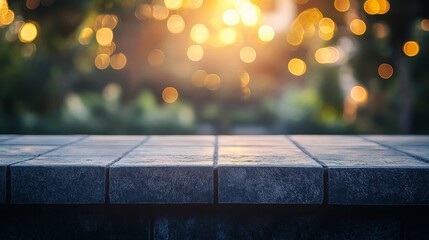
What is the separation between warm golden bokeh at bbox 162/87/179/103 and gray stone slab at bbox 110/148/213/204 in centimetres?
2903

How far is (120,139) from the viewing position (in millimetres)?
4281

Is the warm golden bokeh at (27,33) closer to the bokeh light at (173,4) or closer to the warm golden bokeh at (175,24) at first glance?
the bokeh light at (173,4)

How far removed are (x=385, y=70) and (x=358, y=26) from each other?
2.06 meters

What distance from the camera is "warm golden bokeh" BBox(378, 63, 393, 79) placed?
56.3 feet

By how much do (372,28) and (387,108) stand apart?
5.27 metres

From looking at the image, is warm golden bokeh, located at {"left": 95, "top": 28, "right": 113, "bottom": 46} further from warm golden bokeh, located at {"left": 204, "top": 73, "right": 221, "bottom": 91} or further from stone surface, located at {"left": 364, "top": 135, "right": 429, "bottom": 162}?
stone surface, located at {"left": 364, "top": 135, "right": 429, "bottom": 162}

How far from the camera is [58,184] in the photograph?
8.00ft

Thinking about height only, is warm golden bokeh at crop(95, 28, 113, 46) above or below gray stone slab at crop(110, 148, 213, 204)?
above

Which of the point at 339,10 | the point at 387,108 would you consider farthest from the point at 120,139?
the point at 387,108

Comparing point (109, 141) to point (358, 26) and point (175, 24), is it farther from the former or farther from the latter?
point (175, 24)

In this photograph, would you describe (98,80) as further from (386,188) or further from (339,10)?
(386,188)

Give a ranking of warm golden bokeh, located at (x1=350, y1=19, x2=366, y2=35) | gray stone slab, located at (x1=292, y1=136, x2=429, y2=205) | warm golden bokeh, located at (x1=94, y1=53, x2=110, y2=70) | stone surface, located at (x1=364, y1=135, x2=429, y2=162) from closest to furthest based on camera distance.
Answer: gray stone slab, located at (x1=292, y1=136, x2=429, y2=205)
stone surface, located at (x1=364, y1=135, x2=429, y2=162)
warm golden bokeh, located at (x1=350, y1=19, x2=366, y2=35)
warm golden bokeh, located at (x1=94, y1=53, x2=110, y2=70)

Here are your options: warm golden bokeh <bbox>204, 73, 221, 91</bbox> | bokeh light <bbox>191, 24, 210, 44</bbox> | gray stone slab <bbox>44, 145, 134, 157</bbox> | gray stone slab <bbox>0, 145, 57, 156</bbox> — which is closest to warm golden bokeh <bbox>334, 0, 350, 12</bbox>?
bokeh light <bbox>191, 24, 210, 44</bbox>

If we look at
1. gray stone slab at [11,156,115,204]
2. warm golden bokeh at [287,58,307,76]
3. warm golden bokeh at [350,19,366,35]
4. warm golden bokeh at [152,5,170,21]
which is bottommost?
gray stone slab at [11,156,115,204]
